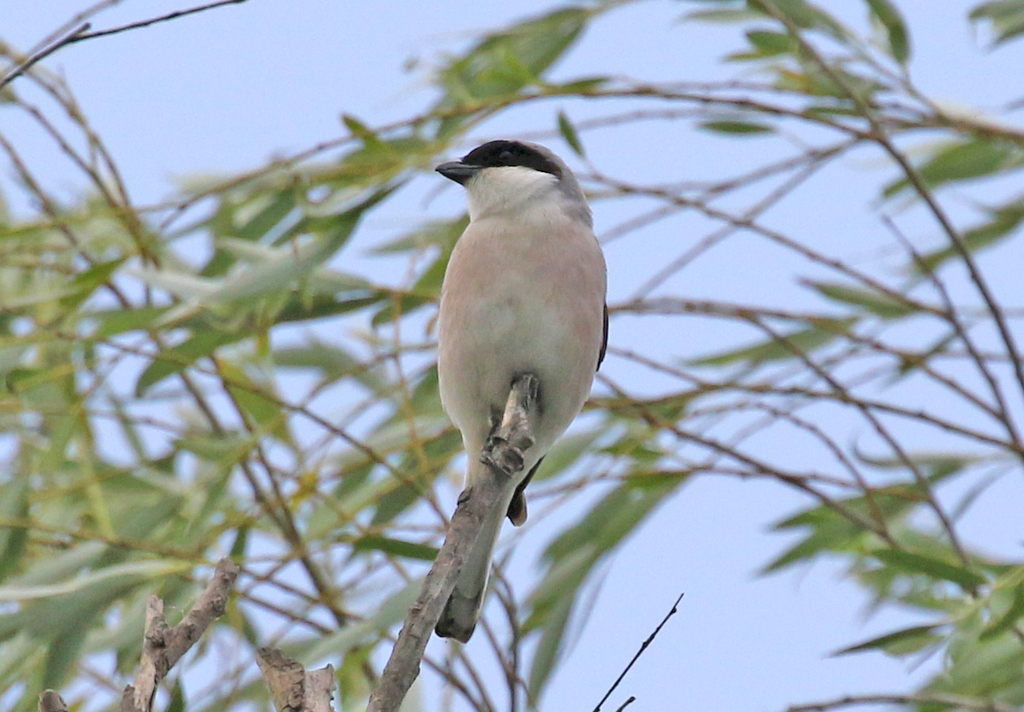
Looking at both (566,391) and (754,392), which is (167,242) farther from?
(754,392)

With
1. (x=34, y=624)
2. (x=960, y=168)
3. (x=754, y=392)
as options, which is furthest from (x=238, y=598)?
Answer: (x=960, y=168)

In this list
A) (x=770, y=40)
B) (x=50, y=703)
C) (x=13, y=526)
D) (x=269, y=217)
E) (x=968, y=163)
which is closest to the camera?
(x=50, y=703)

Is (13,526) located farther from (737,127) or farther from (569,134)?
(737,127)

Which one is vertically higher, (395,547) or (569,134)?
(569,134)

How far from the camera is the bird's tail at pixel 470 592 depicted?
8.61 ft

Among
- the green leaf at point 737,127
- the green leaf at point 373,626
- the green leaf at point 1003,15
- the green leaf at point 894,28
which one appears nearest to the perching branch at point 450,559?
the green leaf at point 373,626

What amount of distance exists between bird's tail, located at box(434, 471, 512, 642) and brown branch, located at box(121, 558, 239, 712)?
894 mm

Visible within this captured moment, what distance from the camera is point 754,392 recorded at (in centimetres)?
332

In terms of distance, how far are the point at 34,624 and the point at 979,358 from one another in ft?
7.33

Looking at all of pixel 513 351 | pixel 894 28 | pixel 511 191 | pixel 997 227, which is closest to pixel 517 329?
pixel 513 351

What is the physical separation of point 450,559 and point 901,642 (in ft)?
5.29

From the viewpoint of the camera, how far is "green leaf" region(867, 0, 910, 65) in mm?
3607

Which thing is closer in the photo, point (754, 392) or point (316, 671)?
point (316, 671)

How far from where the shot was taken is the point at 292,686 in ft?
5.29
